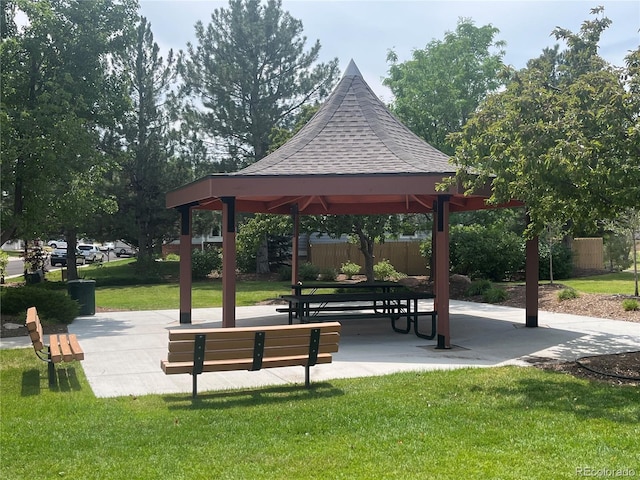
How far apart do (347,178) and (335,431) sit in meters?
5.78

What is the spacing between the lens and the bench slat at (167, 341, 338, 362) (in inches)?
262

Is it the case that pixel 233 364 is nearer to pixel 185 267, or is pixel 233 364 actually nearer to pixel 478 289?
pixel 185 267

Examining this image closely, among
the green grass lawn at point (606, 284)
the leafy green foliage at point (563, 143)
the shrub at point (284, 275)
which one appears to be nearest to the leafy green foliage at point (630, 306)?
the green grass lawn at point (606, 284)

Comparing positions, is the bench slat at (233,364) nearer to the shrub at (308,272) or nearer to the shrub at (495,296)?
the shrub at (495,296)

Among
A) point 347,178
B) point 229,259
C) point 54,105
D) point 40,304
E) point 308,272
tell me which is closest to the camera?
point 347,178

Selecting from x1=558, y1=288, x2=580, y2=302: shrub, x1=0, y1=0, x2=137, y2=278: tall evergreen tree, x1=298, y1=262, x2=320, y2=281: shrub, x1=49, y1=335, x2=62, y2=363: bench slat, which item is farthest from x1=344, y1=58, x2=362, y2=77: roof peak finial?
x1=298, y1=262, x2=320, y2=281: shrub

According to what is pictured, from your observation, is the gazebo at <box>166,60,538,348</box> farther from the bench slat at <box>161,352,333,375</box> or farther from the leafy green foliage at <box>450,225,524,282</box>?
the leafy green foliage at <box>450,225,524,282</box>

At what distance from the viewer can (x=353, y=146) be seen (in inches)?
489

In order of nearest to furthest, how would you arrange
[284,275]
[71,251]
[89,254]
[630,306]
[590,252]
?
[630,306] < [71,251] < [284,275] < [590,252] < [89,254]

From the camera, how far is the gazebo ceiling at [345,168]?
10609mm

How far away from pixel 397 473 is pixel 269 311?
12885 mm

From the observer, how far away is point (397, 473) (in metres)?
4.50

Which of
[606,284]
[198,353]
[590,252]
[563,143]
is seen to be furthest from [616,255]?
[198,353]

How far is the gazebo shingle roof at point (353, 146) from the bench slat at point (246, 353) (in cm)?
409
